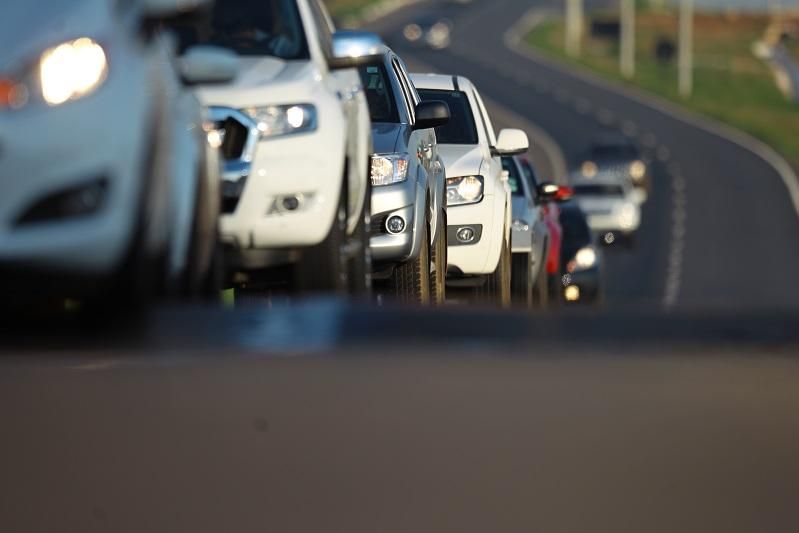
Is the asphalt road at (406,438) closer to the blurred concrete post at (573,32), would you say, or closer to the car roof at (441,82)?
the car roof at (441,82)

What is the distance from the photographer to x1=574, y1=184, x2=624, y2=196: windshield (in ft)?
175

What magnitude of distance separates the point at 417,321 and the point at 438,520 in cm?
78

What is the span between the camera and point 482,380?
4.12m

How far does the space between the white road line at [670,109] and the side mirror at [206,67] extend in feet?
215

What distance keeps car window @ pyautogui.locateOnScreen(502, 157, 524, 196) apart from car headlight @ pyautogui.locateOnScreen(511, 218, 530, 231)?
0.36 meters

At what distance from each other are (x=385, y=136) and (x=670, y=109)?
8777 centimetres

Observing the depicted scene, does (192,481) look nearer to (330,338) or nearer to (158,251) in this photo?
(330,338)

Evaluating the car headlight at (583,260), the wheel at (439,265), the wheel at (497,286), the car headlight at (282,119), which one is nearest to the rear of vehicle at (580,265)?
the car headlight at (583,260)

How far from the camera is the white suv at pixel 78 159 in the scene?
490 cm

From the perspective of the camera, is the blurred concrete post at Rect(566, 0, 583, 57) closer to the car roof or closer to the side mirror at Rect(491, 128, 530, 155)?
the car roof

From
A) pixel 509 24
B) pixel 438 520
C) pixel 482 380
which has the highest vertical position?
pixel 482 380

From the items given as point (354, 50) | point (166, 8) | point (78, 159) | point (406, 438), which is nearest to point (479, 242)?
point (354, 50)

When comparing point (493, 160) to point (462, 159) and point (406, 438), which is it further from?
point (406, 438)

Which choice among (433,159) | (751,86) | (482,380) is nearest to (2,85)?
(482,380)
